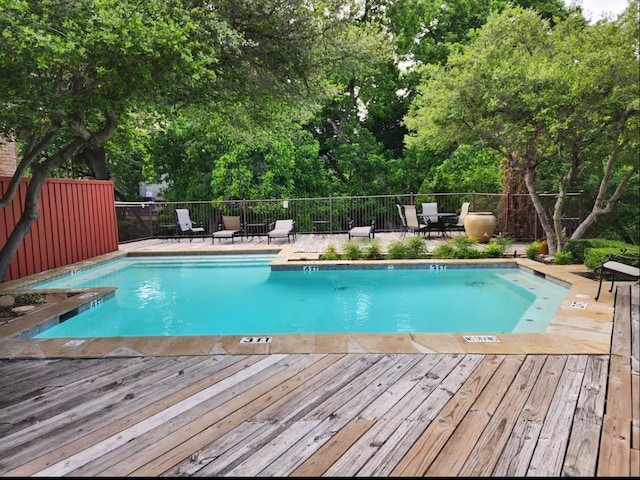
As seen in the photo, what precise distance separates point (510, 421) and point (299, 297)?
4.53m

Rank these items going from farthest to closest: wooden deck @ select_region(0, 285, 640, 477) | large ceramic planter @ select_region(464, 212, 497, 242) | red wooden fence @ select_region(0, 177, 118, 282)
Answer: large ceramic planter @ select_region(464, 212, 497, 242) → red wooden fence @ select_region(0, 177, 118, 282) → wooden deck @ select_region(0, 285, 640, 477)

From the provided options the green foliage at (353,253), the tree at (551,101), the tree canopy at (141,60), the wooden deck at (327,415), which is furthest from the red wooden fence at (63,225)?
the tree at (551,101)

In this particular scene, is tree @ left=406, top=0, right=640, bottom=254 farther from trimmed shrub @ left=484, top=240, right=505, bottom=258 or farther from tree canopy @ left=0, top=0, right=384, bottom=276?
tree canopy @ left=0, top=0, right=384, bottom=276

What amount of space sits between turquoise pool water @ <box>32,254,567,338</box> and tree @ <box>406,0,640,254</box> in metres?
1.27

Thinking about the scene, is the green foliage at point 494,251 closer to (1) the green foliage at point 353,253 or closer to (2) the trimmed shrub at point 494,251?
(2) the trimmed shrub at point 494,251

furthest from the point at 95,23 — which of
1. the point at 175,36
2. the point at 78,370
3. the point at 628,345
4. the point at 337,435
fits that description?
the point at 628,345

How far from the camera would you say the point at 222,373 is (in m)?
2.68

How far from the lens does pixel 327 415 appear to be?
2.10m

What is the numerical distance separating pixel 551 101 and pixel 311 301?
3.94m

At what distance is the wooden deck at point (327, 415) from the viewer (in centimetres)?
169

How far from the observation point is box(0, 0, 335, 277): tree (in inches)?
131

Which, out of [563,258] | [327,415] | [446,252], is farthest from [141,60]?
[563,258]

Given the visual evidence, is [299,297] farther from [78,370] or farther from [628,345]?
[628,345]

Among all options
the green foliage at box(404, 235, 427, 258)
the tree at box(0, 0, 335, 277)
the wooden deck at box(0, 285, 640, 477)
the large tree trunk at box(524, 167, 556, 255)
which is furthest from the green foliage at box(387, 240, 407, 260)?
the wooden deck at box(0, 285, 640, 477)
